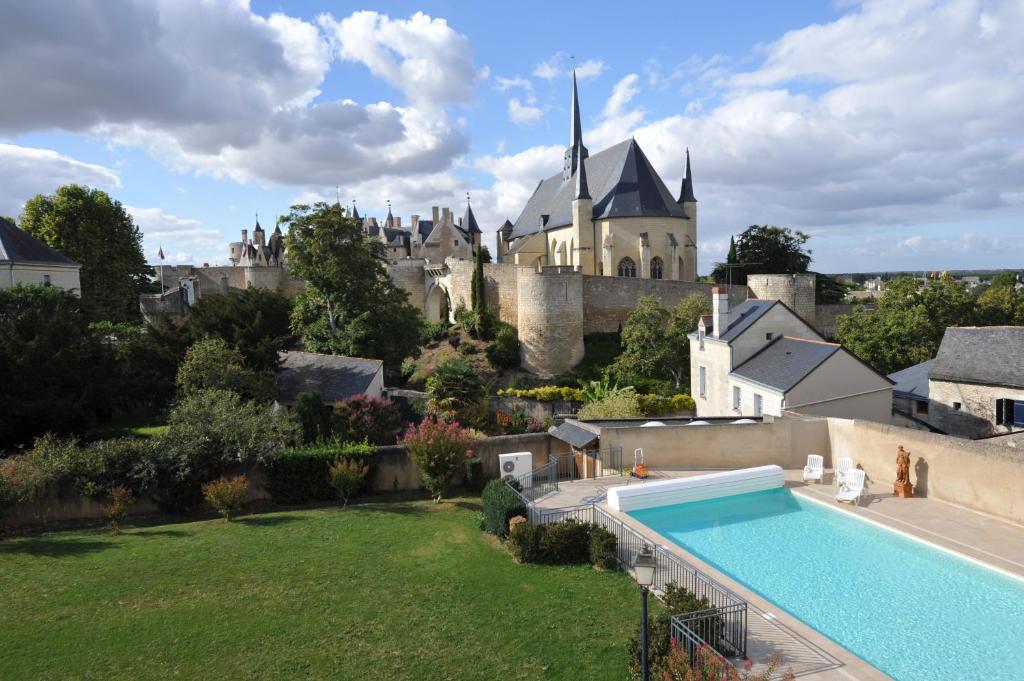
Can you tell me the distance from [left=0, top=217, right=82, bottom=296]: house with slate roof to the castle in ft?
13.9

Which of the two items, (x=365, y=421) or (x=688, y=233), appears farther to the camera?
(x=688, y=233)

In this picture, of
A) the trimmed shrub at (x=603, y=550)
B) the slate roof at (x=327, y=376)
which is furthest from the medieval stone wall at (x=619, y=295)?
the trimmed shrub at (x=603, y=550)

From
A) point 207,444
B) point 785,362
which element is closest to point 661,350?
point 785,362

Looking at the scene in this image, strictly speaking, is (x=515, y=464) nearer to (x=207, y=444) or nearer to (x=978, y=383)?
(x=207, y=444)

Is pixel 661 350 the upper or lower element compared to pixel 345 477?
upper

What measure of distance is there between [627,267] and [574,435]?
26500 millimetres

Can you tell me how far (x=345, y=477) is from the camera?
572 inches

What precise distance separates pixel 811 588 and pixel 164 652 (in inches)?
354

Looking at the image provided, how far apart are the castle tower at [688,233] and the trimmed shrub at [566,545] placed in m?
31.8

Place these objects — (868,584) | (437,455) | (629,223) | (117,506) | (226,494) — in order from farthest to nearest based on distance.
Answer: (629,223)
(437,455)
(226,494)
(117,506)
(868,584)

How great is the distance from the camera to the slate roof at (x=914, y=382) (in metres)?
22.5

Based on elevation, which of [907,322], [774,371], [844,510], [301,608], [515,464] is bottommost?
[301,608]

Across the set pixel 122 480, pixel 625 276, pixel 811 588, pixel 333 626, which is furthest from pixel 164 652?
pixel 625 276

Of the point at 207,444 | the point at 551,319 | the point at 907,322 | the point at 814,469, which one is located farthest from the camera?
the point at 551,319
